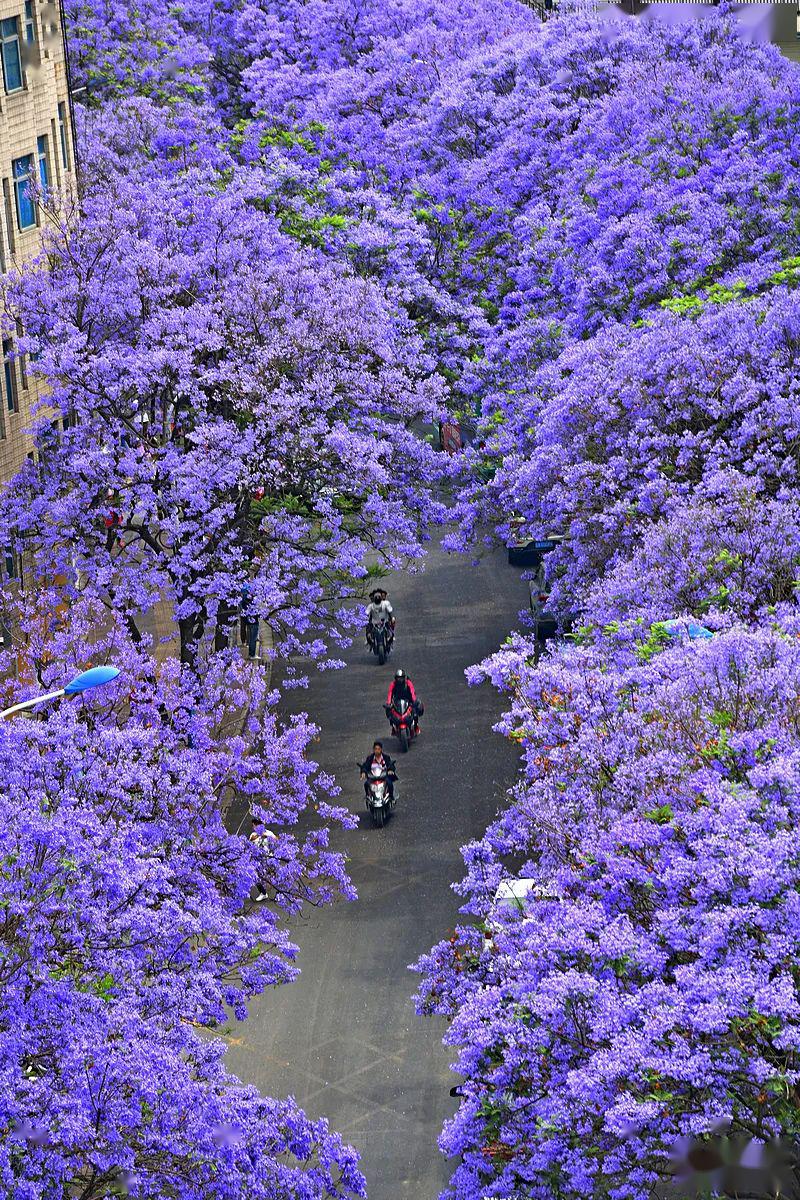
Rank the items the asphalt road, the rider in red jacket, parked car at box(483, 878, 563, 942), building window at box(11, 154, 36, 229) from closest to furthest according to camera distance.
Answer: parked car at box(483, 878, 563, 942) < the asphalt road < the rider in red jacket < building window at box(11, 154, 36, 229)

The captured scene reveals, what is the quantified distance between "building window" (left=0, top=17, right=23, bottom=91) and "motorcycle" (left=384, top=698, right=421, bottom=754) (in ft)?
49.1

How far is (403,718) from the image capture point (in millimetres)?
35844

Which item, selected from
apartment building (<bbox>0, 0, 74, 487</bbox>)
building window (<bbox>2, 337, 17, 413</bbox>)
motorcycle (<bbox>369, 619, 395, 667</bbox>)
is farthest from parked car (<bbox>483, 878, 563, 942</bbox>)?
building window (<bbox>2, 337, 17, 413</bbox>)

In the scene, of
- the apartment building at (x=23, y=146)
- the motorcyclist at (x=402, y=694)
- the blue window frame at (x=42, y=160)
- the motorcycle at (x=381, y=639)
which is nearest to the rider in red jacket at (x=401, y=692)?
the motorcyclist at (x=402, y=694)

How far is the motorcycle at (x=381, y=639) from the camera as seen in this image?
132 feet

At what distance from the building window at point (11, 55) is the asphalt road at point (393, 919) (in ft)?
42.9

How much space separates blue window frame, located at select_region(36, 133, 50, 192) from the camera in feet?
141

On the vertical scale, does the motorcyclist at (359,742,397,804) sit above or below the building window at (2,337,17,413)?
below

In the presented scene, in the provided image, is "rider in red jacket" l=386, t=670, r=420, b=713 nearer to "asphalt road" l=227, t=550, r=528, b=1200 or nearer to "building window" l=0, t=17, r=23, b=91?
"asphalt road" l=227, t=550, r=528, b=1200

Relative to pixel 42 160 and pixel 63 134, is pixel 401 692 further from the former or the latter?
pixel 63 134

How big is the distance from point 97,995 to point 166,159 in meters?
41.2

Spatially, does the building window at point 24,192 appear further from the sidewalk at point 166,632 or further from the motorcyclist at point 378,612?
the motorcyclist at point 378,612

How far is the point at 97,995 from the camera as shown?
17.9 meters

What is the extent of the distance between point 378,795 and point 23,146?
662 inches
